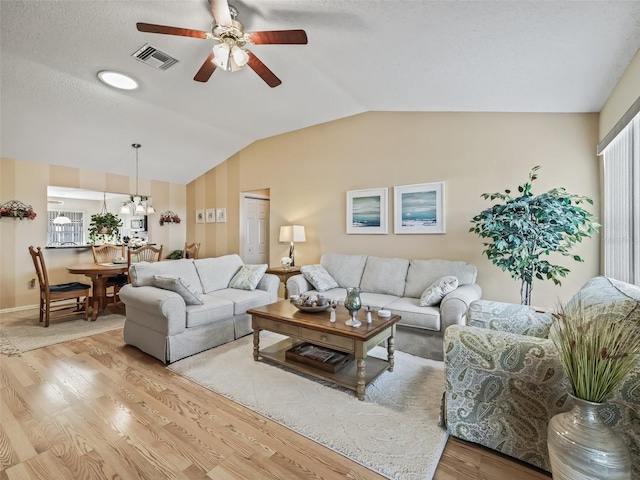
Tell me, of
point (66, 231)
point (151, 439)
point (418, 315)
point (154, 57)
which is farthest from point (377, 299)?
point (66, 231)

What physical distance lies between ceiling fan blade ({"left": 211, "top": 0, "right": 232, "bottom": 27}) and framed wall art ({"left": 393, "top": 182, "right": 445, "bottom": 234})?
2.83m

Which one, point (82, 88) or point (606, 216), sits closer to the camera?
point (606, 216)

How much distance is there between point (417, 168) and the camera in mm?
4004

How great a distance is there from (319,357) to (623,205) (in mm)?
2827

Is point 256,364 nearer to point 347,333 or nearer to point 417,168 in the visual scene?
point 347,333

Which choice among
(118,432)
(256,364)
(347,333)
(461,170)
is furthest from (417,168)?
(118,432)

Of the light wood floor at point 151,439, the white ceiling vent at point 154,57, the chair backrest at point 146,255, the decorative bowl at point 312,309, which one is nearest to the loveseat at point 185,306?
the light wood floor at point 151,439

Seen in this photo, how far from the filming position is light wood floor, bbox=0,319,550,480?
1.53 metres

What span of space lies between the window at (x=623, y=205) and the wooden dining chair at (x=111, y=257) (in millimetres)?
6055

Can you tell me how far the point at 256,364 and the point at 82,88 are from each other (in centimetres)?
383

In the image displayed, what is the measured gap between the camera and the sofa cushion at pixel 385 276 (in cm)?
369

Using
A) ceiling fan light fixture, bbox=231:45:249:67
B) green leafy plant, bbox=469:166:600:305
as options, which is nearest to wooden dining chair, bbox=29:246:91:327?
ceiling fan light fixture, bbox=231:45:249:67

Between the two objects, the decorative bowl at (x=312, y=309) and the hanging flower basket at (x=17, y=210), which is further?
the hanging flower basket at (x=17, y=210)

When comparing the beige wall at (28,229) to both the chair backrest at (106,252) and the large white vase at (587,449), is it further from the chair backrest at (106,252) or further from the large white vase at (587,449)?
the large white vase at (587,449)
